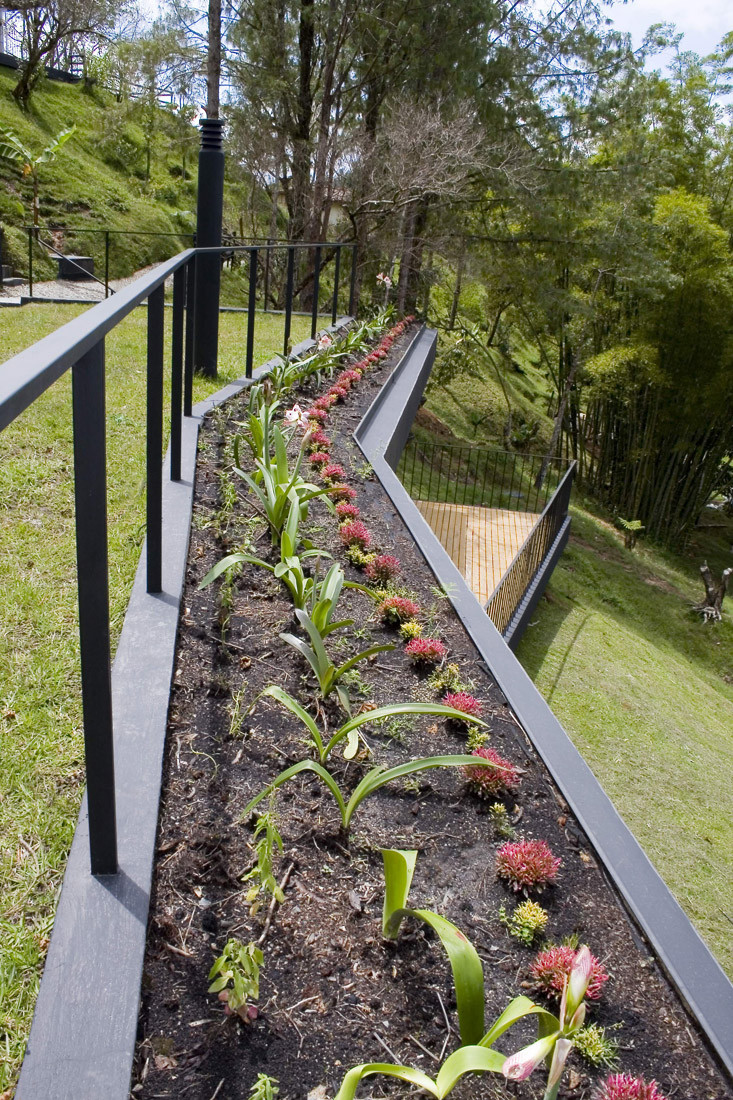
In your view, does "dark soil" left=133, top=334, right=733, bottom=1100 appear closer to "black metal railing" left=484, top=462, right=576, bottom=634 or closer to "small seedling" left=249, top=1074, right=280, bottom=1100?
"small seedling" left=249, top=1074, right=280, bottom=1100

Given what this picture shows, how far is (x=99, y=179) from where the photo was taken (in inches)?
572

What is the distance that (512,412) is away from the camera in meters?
16.6

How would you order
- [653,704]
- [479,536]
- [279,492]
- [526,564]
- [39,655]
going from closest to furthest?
[39,655] < [279,492] < [526,564] < [653,704] < [479,536]

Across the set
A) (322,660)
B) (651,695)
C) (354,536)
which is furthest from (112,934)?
(651,695)

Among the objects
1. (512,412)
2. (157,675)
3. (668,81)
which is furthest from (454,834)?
(512,412)

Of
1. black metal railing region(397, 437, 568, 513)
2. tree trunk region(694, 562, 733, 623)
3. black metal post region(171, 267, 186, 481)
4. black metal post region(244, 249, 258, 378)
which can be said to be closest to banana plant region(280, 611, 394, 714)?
black metal post region(171, 267, 186, 481)

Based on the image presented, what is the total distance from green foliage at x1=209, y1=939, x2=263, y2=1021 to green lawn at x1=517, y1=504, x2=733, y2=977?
3764 millimetres

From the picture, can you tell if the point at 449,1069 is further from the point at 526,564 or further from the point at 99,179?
the point at 99,179

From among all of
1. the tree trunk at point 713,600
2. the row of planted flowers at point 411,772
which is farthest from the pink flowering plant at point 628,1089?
the tree trunk at point 713,600

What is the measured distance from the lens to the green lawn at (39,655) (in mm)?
1277

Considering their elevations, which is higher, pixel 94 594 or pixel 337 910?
pixel 94 594

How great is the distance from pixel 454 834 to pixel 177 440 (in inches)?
76.9

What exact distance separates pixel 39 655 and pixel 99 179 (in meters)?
14.8

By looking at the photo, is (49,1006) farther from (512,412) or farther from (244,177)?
(512,412)
